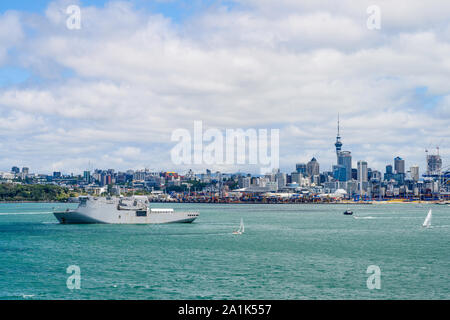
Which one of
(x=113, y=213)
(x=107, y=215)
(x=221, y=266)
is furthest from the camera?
(x=113, y=213)

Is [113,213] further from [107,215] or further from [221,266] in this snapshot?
[221,266]

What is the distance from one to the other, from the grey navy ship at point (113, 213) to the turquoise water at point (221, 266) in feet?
56.2

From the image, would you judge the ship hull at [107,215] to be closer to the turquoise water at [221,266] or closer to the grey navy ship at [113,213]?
the grey navy ship at [113,213]

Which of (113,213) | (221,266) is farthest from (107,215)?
(221,266)

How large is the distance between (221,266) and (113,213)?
158 ft

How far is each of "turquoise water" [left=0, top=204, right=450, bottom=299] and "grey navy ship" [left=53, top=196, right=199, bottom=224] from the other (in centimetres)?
1714

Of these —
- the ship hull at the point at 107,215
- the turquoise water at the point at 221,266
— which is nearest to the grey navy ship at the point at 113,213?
the ship hull at the point at 107,215

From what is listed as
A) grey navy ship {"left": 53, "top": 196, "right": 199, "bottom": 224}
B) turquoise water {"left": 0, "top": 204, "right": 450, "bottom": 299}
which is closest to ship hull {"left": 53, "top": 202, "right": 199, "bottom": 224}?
grey navy ship {"left": 53, "top": 196, "right": 199, "bottom": 224}

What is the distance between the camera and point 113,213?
87688 millimetres

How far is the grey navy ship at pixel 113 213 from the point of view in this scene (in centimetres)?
8700

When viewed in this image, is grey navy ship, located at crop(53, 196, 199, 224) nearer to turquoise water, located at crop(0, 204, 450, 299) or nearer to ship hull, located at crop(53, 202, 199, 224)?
ship hull, located at crop(53, 202, 199, 224)

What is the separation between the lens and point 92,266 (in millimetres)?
42594

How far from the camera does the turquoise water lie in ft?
108
